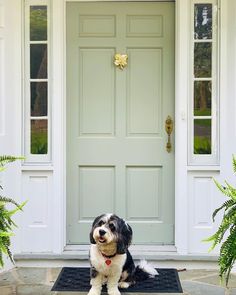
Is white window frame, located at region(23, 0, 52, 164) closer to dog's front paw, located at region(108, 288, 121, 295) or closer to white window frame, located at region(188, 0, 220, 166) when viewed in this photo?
white window frame, located at region(188, 0, 220, 166)

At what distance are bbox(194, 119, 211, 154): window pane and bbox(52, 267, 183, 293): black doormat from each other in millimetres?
1042

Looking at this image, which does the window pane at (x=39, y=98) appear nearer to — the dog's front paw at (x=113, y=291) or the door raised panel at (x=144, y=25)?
the door raised panel at (x=144, y=25)

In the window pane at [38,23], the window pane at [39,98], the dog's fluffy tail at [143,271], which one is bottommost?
the dog's fluffy tail at [143,271]

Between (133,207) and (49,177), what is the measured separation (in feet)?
2.62

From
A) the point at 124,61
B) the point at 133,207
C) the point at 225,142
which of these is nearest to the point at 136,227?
the point at 133,207

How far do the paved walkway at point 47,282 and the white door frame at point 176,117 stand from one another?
0.82 ft

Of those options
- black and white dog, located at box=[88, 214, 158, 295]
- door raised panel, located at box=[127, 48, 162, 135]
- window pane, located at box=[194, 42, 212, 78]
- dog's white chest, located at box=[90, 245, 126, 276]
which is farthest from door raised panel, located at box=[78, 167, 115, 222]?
window pane, located at box=[194, 42, 212, 78]

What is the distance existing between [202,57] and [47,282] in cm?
225

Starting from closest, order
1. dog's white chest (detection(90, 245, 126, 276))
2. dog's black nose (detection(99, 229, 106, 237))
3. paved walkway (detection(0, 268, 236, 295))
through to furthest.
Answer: dog's black nose (detection(99, 229, 106, 237)) → dog's white chest (detection(90, 245, 126, 276)) → paved walkway (detection(0, 268, 236, 295))

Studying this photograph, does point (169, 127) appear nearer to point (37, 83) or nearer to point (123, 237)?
point (37, 83)

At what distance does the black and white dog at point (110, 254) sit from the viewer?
376 centimetres

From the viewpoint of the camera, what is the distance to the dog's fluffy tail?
4352mm

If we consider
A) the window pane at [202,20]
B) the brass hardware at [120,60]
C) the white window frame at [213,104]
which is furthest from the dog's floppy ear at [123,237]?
the window pane at [202,20]

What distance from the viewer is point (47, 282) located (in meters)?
4.34
